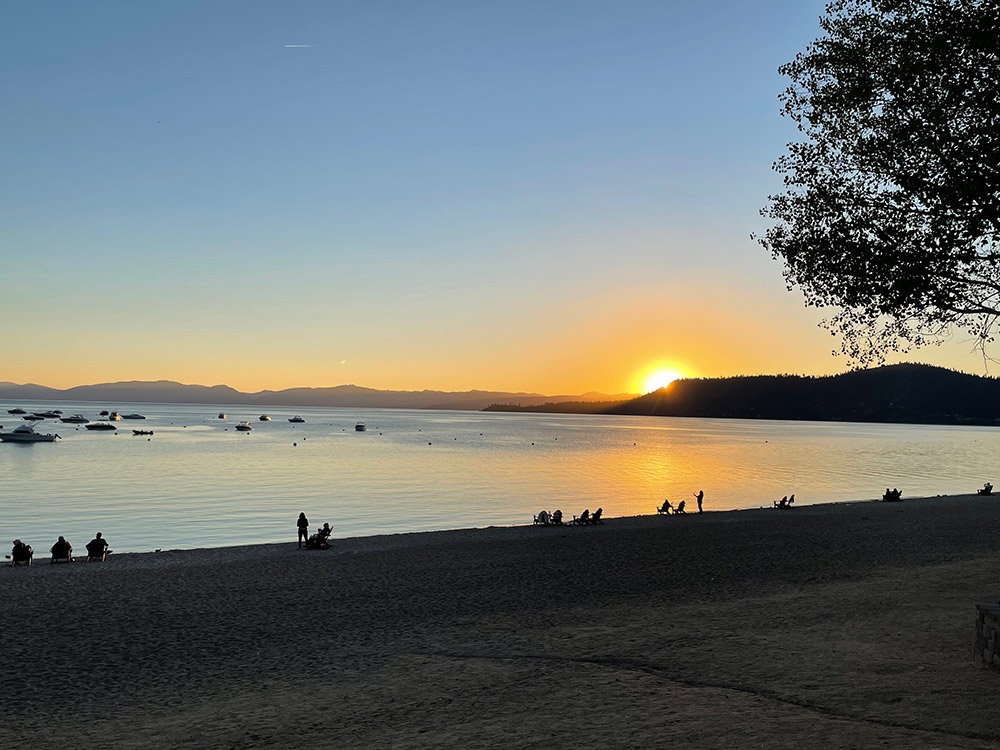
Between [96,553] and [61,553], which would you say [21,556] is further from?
[96,553]

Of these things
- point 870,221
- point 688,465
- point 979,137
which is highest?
point 979,137

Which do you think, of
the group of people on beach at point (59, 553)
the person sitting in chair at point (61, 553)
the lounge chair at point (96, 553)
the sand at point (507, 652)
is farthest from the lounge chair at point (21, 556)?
the lounge chair at point (96, 553)

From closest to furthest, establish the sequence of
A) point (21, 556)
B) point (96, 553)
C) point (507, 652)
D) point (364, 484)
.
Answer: point (507, 652)
point (21, 556)
point (96, 553)
point (364, 484)

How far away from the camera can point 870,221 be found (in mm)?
14172

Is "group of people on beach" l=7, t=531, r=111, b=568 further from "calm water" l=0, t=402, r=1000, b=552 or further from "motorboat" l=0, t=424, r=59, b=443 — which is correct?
"motorboat" l=0, t=424, r=59, b=443

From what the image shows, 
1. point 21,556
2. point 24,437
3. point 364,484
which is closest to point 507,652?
point 21,556

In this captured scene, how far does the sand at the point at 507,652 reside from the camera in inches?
362

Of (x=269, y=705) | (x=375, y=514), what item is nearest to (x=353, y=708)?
(x=269, y=705)

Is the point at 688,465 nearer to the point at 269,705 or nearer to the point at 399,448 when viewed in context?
the point at 399,448

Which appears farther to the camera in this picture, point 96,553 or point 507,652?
point 96,553

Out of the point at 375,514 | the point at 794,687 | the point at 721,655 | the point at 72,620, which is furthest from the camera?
the point at 375,514

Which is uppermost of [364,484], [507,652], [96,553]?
[507,652]

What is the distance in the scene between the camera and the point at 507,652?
1305 cm

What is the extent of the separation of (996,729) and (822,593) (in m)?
9.64
